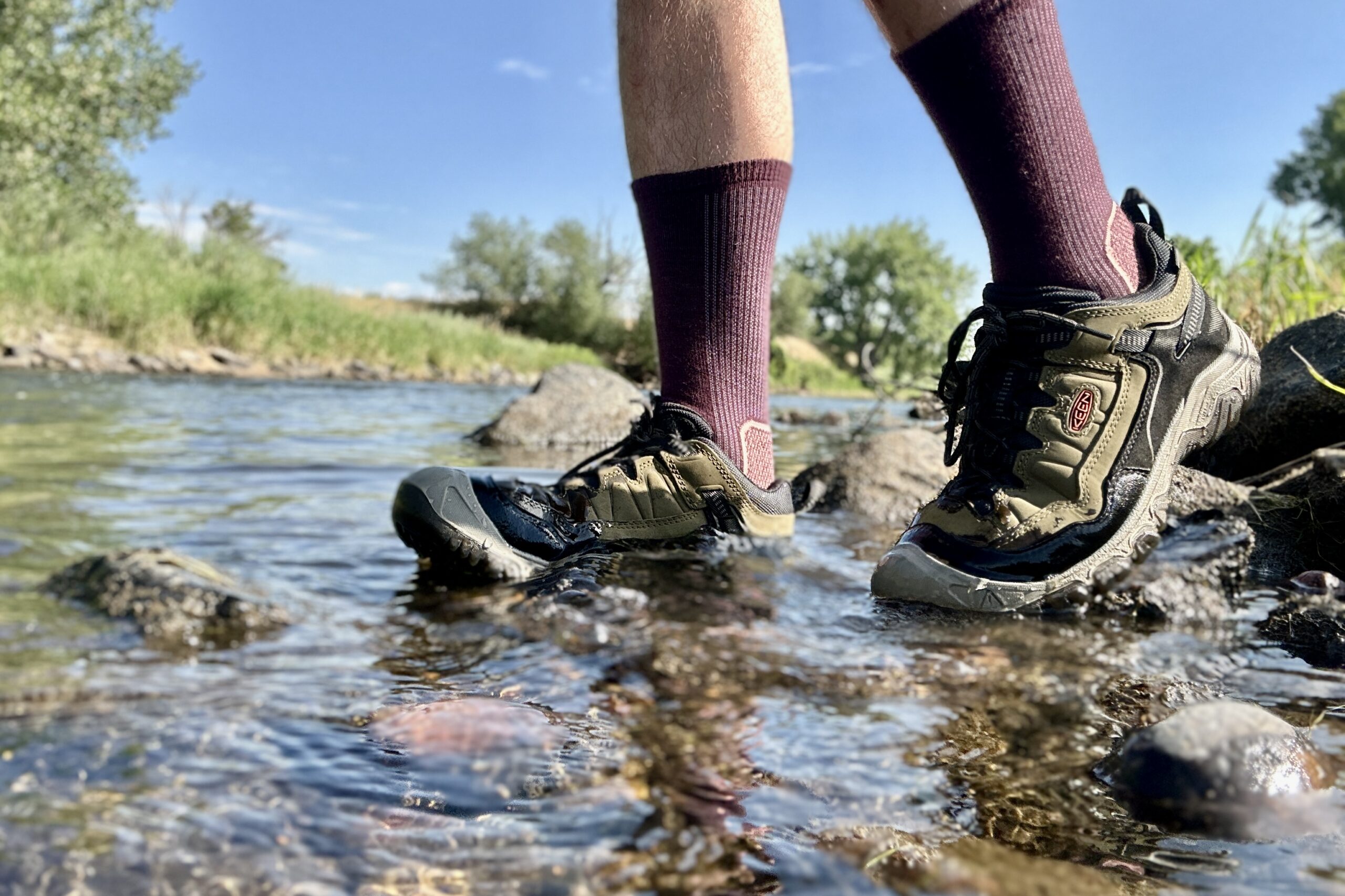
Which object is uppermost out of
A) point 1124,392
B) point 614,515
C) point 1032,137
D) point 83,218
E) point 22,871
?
point 83,218

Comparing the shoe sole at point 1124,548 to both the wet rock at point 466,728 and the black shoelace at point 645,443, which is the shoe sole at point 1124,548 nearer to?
the black shoelace at point 645,443

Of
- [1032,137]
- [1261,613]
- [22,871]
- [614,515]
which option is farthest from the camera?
[614,515]

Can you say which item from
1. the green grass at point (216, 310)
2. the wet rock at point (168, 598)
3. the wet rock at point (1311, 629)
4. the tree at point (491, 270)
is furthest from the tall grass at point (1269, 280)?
the tree at point (491, 270)

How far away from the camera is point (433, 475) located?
1.89m

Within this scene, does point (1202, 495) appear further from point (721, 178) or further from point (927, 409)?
point (927, 409)

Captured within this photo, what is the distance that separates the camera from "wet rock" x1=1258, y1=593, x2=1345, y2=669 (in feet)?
4.92

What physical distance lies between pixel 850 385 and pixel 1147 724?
44.5 meters

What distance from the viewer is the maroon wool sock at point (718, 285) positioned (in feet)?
6.16

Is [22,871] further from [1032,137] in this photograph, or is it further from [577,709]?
[1032,137]

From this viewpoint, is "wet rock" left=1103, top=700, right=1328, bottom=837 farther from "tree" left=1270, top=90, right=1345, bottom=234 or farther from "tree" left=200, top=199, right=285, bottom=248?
"tree" left=1270, top=90, right=1345, bottom=234

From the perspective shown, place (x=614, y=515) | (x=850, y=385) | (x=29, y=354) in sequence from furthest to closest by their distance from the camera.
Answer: (x=850, y=385) < (x=29, y=354) < (x=614, y=515)

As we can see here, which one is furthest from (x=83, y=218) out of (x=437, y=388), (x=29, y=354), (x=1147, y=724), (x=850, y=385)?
(x=850, y=385)

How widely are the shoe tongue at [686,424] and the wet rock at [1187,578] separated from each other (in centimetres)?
81

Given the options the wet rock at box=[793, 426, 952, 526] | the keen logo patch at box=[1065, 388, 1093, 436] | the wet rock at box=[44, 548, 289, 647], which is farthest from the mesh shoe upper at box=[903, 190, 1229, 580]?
the wet rock at box=[793, 426, 952, 526]
